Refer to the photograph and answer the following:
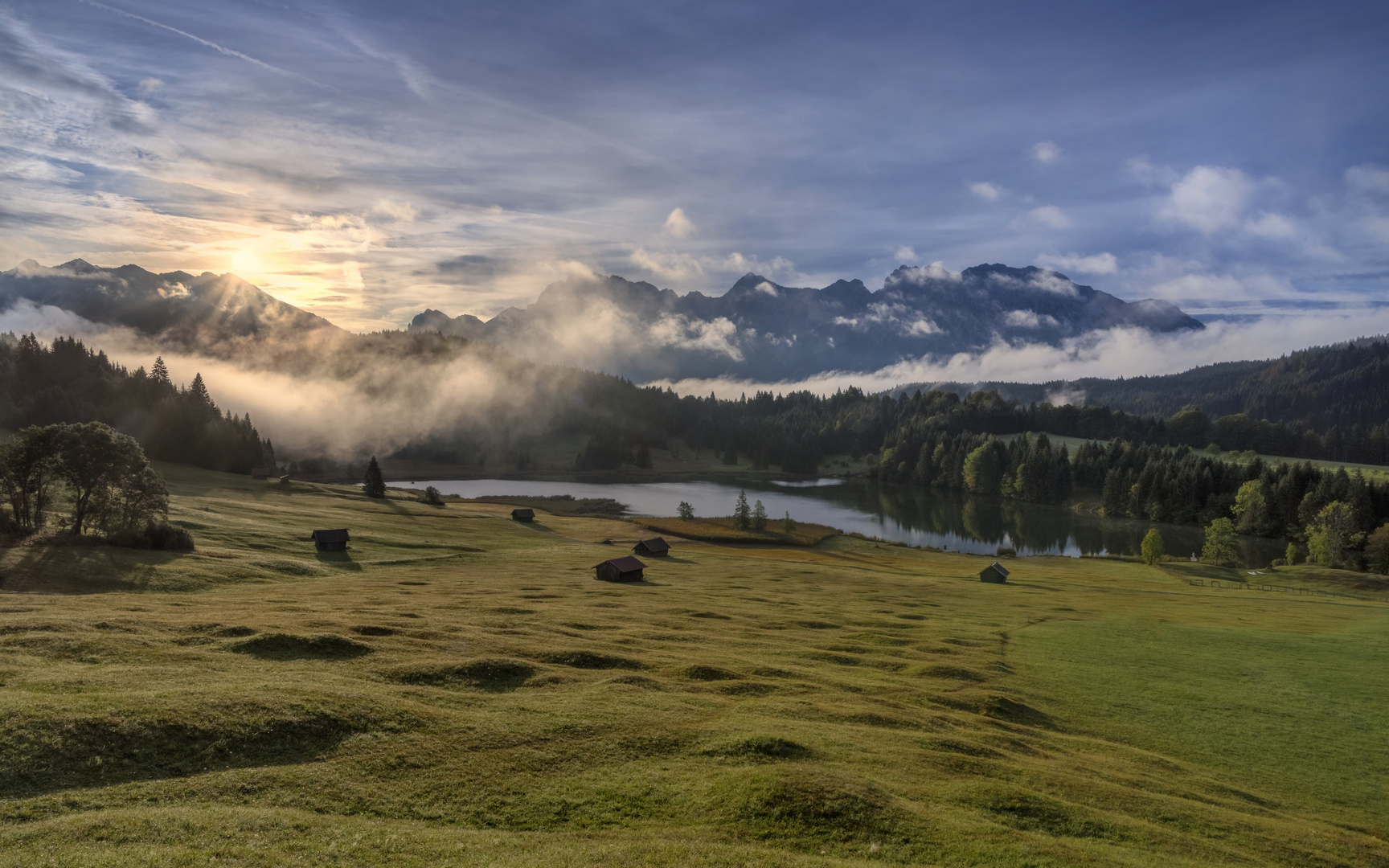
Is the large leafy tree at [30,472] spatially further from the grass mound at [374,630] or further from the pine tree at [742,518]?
the pine tree at [742,518]

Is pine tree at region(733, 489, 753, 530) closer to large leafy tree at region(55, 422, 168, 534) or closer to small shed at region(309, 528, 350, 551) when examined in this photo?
small shed at region(309, 528, 350, 551)

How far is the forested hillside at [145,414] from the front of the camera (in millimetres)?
174375

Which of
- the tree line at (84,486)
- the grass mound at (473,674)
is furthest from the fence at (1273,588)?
the tree line at (84,486)

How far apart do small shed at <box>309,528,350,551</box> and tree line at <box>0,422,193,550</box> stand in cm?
1540

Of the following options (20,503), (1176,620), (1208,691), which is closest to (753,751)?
(1208,691)

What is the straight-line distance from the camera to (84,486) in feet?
227

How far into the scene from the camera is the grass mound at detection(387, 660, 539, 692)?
3322 centimetres

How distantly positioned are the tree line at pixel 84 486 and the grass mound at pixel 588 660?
176ft

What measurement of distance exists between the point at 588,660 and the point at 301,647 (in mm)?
14866

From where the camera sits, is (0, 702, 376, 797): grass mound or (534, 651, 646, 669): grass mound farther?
(534, 651, 646, 669): grass mound

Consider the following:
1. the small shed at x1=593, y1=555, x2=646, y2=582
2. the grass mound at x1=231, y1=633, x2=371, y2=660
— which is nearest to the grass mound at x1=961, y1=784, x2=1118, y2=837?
the grass mound at x1=231, y1=633, x2=371, y2=660

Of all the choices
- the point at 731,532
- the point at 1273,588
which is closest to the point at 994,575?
the point at 1273,588

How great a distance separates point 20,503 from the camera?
67.4m

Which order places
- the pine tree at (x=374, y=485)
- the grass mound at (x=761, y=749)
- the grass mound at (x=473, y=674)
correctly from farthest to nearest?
the pine tree at (x=374, y=485), the grass mound at (x=473, y=674), the grass mound at (x=761, y=749)
